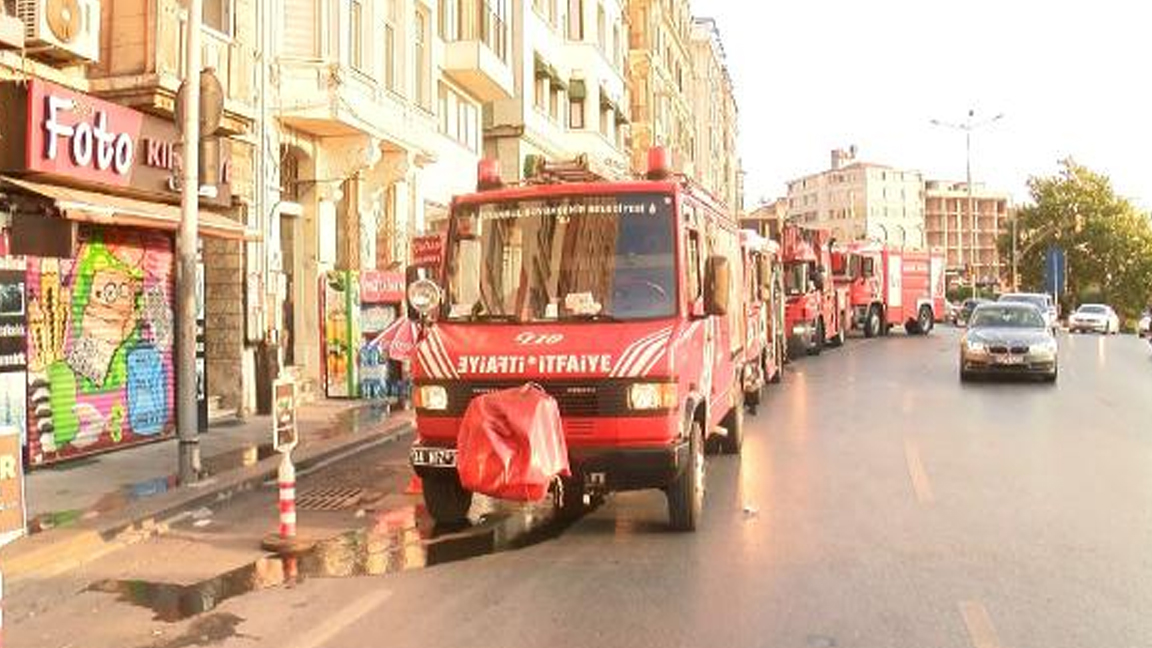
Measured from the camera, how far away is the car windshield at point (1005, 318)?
73.2 ft

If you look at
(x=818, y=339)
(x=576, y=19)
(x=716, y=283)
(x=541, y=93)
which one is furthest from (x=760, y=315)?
Result: (x=576, y=19)

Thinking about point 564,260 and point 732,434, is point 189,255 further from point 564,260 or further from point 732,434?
point 732,434

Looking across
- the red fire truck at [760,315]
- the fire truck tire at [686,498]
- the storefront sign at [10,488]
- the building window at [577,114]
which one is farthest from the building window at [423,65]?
the storefront sign at [10,488]

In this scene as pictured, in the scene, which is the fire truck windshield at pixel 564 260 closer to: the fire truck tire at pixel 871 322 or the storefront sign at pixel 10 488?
the storefront sign at pixel 10 488

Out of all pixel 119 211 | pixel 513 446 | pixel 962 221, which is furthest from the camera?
pixel 962 221

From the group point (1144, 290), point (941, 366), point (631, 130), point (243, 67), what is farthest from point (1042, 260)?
point (243, 67)

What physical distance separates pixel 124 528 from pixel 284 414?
1711 millimetres

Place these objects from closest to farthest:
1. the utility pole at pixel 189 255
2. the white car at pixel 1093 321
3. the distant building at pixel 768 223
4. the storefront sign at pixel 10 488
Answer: the storefront sign at pixel 10 488 < the utility pole at pixel 189 255 < the distant building at pixel 768 223 < the white car at pixel 1093 321

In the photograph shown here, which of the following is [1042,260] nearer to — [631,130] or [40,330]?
[631,130]

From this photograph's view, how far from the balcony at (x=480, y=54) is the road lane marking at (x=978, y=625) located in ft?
71.1

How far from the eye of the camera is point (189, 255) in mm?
11258

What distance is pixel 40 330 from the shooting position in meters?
12.5

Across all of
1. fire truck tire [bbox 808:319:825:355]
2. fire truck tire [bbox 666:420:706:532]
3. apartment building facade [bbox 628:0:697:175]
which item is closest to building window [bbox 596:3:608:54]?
apartment building facade [bbox 628:0:697:175]

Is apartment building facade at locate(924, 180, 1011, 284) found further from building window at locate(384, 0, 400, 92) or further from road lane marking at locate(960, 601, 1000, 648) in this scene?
road lane marking at locate(960, 601, 1000, 648)
